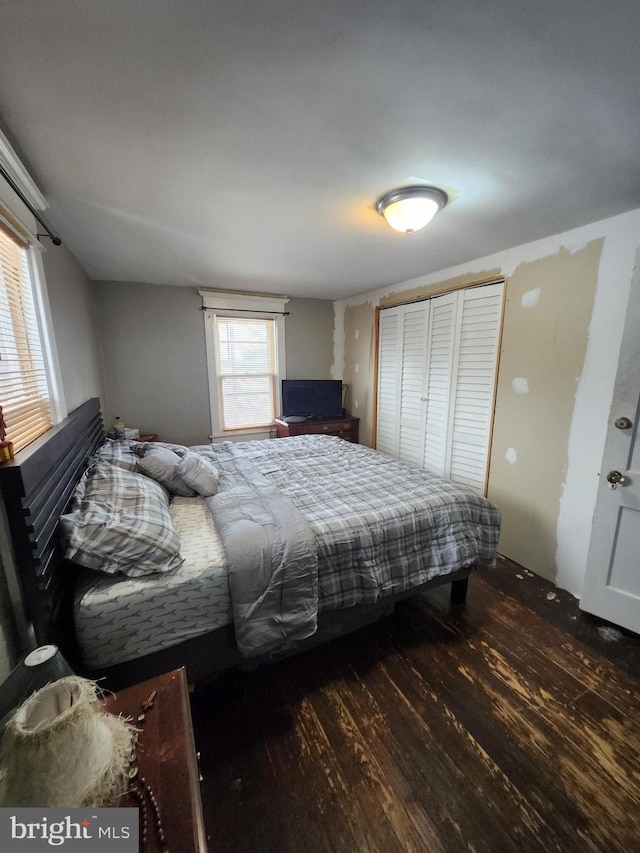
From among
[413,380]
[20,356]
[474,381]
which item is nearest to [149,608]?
[20,356]

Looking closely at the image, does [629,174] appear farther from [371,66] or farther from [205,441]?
[205,441]

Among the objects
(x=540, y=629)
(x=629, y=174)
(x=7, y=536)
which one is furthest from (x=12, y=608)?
(x=629, y=174)

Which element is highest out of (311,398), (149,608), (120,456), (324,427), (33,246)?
(33,246)

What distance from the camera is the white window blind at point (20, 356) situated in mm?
1302

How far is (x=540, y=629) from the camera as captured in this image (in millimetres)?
1896

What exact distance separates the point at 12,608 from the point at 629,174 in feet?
9.49

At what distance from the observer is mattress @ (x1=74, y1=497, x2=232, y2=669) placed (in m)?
1.17

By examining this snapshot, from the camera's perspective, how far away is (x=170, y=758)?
2.32 feet

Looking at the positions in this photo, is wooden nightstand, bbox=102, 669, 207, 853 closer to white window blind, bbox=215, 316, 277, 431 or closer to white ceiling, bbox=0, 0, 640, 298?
white ceiling, bbox=0, 0, 640, 298

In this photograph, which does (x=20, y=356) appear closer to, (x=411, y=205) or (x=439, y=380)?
(x=411, y=205)

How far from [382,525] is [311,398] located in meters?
2.68

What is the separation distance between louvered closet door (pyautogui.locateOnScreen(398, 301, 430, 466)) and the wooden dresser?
2.60ft

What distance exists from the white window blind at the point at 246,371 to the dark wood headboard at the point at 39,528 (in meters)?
2.64

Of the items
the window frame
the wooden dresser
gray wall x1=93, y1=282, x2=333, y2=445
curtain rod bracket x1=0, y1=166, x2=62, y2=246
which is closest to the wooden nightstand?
the window frame
